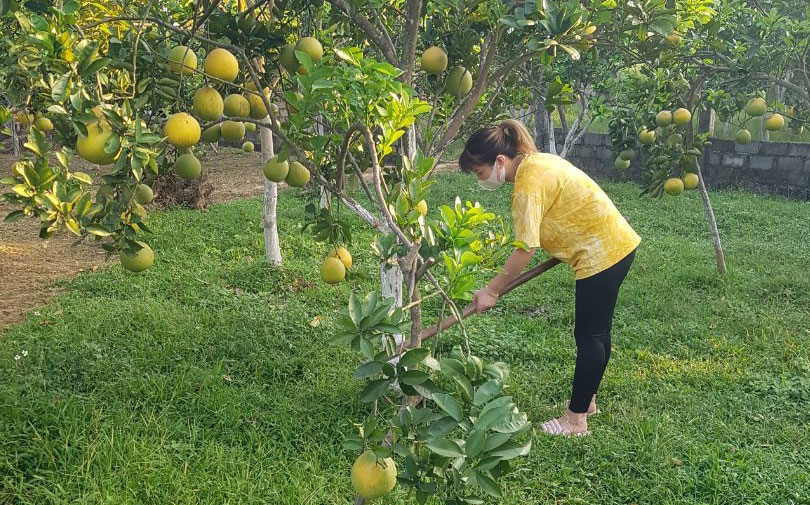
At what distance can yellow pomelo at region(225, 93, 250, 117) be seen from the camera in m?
2.30

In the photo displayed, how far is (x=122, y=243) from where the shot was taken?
227cm

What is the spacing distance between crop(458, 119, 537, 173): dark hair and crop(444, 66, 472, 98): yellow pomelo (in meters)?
0.27

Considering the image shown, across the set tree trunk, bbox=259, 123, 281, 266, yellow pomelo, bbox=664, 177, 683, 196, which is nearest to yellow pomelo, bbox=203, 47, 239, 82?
tree trunk, bbox=259, 123, 281, 266

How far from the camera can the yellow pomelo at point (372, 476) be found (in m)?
1.49

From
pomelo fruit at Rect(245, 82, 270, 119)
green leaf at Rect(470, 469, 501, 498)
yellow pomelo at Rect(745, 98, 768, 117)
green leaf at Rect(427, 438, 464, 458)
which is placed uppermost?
pomelo fruit at Rect(245, 82, 270, 119)

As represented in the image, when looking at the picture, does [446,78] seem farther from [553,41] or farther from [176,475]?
[176,475]

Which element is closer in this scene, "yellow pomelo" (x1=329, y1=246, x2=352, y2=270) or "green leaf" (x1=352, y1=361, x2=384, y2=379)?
"green leaf" (x1=352, y1=361, x2=384, y2=379)

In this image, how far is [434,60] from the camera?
2.69 metres

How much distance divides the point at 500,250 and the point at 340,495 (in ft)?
4.15

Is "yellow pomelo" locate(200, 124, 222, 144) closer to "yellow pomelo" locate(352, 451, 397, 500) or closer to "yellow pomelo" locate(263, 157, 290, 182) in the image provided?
"yellow pomelo" locate(263, 157, 290, 182)

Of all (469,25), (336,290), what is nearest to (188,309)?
(336,290)

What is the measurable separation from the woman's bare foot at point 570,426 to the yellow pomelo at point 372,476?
158cm

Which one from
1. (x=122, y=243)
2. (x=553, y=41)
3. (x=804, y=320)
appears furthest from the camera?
(x=804, y=320)

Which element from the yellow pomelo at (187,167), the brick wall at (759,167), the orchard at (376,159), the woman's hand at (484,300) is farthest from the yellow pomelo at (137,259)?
the brick wall at (759,167)
